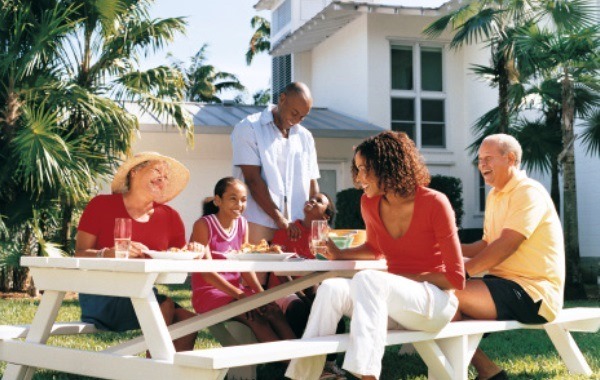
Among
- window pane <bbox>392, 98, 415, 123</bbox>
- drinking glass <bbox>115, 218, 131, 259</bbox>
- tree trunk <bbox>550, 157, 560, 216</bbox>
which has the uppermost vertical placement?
window pane <bbox>392, 98, 415, 123</bbox>

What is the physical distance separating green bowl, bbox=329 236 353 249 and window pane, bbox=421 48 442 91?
48.0 ft

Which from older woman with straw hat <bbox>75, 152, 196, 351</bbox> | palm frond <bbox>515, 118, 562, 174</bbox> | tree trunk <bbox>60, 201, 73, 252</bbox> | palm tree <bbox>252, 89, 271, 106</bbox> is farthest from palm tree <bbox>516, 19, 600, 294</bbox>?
palm tree <bbox>252, 89, 271, 106</bbox>

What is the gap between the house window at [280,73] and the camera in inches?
907

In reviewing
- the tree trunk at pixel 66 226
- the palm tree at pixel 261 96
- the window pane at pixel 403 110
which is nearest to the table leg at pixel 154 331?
the tree trunk at pixel 66 226

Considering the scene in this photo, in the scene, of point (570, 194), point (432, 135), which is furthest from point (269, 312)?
point (432, 135)

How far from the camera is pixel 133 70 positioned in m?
13.7

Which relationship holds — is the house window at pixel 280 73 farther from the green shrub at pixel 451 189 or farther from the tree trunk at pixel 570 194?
the tree trunk at pixel 570 194

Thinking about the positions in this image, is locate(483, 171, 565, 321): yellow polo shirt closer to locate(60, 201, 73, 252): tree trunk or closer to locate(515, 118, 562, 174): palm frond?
locate(60, 201, 73, 252): tree trunk

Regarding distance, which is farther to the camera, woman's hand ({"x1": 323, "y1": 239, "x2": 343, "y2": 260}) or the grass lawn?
the grass lawn

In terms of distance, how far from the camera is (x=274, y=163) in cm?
589

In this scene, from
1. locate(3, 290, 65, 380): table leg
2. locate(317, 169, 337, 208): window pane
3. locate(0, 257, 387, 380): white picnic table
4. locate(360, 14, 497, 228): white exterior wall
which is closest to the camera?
locate(0, 257, 387, 380): white picnic table

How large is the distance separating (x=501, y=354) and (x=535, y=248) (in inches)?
72.5

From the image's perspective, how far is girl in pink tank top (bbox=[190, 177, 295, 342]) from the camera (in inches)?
198

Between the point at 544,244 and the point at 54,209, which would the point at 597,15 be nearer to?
the point at 54,209
